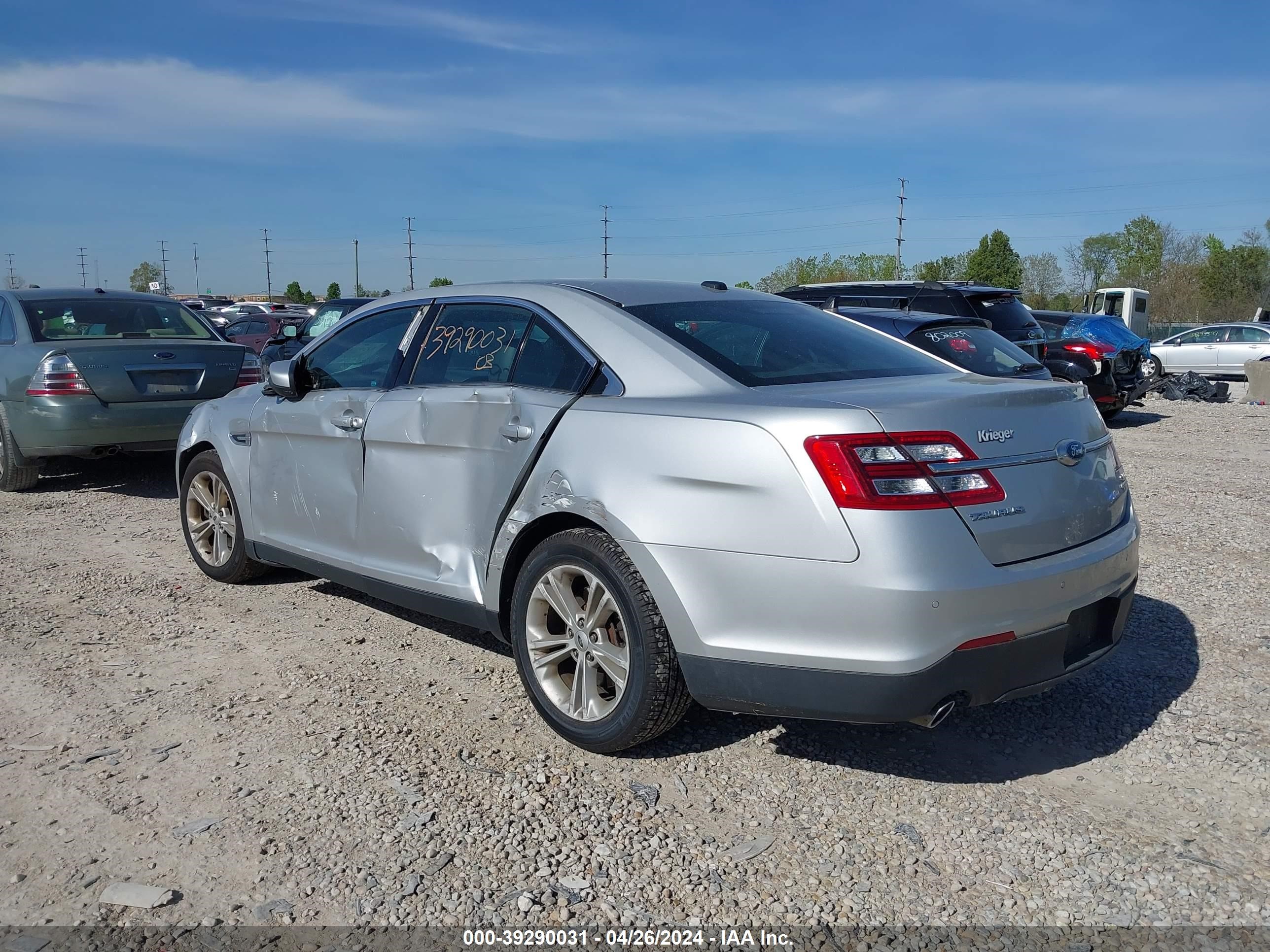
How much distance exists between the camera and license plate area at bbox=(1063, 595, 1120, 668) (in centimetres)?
311

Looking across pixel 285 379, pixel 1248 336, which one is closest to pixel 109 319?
pixel 285 379

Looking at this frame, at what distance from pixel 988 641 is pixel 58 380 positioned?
7304mm

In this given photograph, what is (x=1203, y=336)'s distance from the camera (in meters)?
25.7

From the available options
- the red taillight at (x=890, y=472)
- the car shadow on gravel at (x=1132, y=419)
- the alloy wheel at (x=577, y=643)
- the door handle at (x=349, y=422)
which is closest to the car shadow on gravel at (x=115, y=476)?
the door handle at (x=349, y=422)

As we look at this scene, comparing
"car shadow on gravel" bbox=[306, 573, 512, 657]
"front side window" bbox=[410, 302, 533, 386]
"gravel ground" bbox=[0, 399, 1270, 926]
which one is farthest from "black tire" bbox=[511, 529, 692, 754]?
"car shadow on gravel" bbox=[306, 573, 512, 657]

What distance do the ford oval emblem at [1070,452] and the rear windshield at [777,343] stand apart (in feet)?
2.10

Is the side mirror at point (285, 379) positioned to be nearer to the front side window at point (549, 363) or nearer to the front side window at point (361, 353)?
the front side window at point (361, 353)

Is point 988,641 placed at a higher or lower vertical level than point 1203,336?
higher

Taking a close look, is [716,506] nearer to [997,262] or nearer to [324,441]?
[324,441]

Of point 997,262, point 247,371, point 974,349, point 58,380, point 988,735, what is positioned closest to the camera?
point 988,735

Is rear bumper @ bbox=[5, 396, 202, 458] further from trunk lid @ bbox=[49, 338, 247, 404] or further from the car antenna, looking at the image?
the car antenna

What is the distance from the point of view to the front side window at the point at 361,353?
14.7 feet

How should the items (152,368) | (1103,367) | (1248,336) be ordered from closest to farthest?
1. (152,368)
2. (1103,367)
3. (1248,336)

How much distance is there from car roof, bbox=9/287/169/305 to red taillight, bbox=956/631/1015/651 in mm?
7988
